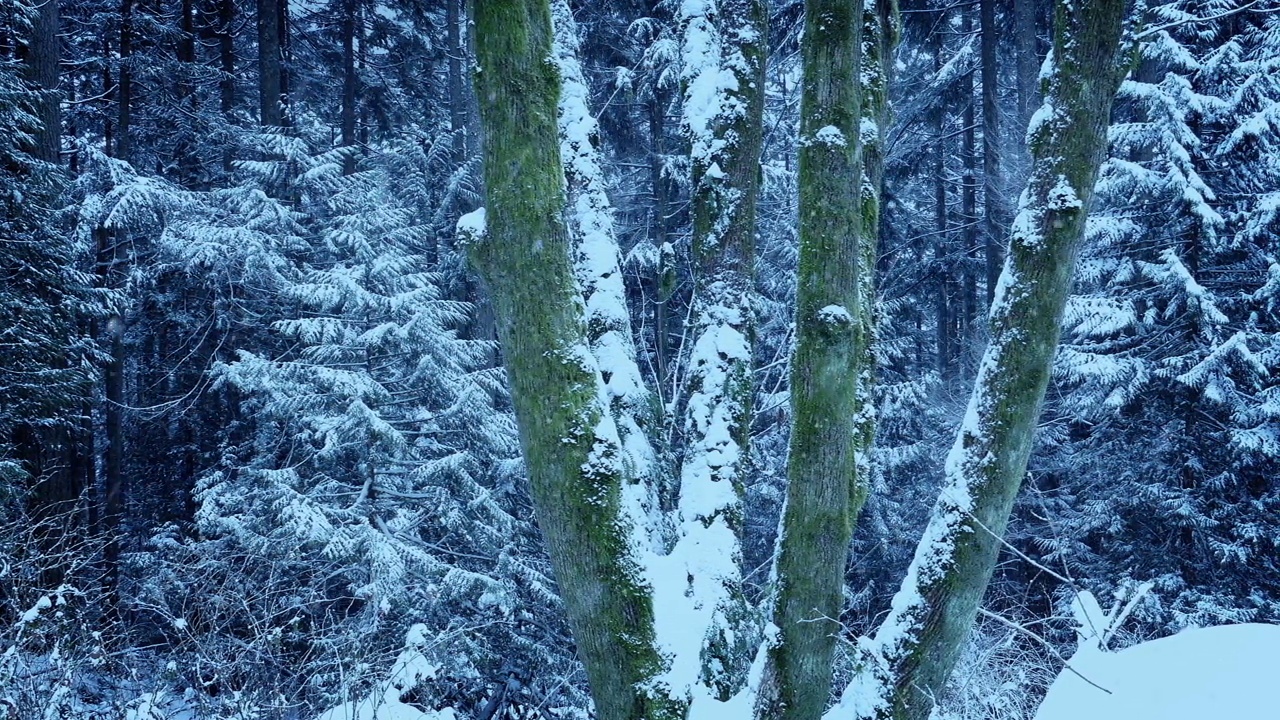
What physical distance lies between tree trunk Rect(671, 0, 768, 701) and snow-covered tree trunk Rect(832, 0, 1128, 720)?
2.73ft

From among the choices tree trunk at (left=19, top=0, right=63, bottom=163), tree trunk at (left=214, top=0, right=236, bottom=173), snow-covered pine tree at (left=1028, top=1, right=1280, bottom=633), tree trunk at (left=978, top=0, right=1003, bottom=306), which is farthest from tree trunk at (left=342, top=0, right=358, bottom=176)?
snow-covered pine tree at (left=1028, top=1, right=1280, bottom=633)

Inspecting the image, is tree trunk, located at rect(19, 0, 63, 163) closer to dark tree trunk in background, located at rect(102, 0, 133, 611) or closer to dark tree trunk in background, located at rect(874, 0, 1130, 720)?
dark tree trunk in background, located at rect(102, 0, 133, 611)

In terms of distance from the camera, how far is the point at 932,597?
10.6 ft

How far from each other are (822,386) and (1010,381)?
0.73 m

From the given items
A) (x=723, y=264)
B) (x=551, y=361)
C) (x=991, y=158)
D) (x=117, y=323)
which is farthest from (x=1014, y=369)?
(x=117, y=323)

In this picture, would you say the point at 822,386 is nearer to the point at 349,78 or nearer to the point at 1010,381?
the point at 1010,381

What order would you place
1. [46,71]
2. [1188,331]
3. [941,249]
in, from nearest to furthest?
[46,71], [1188,331], [941,249]

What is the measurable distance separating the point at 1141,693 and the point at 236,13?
17018mm

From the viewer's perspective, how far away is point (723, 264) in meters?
4.11

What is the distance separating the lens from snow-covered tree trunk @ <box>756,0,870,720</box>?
3.21 m

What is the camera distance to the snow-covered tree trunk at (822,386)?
10.5 ft

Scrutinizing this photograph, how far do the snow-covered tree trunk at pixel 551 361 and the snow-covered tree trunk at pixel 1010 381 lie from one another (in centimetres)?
97

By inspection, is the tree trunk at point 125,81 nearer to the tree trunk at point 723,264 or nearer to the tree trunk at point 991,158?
the tree trunk at point 723,264

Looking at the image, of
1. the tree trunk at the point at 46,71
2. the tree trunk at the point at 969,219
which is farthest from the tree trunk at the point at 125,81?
the tree trunk at the point at 969,219
